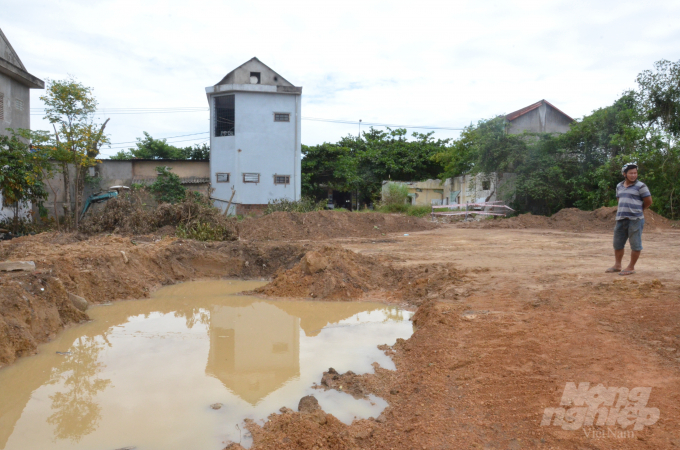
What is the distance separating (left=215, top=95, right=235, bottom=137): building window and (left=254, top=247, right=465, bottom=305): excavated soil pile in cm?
1576

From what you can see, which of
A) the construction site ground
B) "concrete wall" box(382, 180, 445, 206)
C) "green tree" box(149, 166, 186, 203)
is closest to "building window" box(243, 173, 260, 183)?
"green tree" box(149, 166, 186, 203)

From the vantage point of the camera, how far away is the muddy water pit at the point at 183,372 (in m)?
3.31

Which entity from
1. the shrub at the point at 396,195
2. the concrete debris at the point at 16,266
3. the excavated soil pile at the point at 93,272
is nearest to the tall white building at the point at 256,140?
the shrub at the point at 396,195

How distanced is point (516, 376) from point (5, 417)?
13.1 feet

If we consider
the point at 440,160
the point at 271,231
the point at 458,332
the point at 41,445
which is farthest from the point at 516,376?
the point at 440,160

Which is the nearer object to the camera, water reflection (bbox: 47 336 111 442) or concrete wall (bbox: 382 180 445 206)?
water reflection (bbox: 47 336 111 442)

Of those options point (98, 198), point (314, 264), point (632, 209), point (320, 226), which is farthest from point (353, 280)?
point (98, 198)

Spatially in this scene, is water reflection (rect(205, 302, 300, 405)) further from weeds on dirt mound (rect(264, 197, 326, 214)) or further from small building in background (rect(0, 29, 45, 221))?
weeds on dirt mound (rect(264, 197, 326, 214))

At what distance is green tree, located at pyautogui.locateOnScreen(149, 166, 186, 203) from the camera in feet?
65.4

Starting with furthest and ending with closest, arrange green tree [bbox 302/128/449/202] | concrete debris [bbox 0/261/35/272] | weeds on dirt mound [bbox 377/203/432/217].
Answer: green tree [bbox 302/128/449/202]
weeds on dirt mound [bbox 377/203/432/217]
concrete debris [bbox 0/261/35/272]

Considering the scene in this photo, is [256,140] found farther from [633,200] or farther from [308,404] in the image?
[308,404]

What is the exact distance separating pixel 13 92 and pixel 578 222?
71.6 feet

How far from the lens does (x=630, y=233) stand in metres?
6.37

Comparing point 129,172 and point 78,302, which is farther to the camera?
point 129,172
